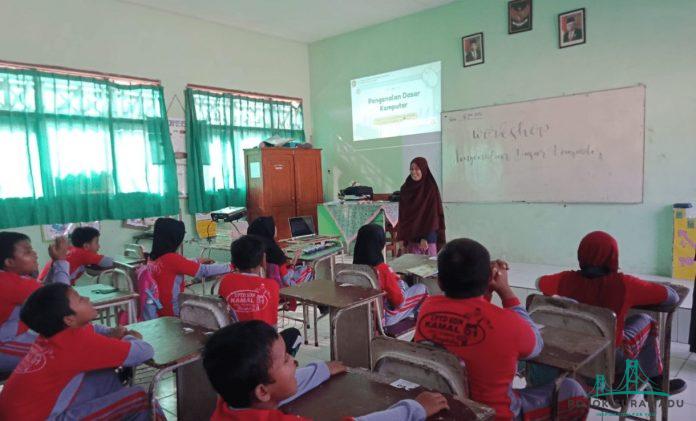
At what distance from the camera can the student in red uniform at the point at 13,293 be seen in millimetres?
2207

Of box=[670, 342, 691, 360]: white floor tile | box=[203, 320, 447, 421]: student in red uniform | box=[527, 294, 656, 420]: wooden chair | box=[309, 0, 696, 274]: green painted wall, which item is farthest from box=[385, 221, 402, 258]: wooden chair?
box=[203, 320, 447, 421]: student in red uniform

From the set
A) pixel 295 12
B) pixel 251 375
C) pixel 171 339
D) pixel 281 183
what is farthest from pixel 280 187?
pixel 251 375

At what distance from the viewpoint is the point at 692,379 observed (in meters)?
2.75

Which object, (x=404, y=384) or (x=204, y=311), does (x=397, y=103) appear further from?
(x=404, y=384)

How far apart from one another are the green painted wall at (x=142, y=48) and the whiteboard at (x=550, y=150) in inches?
110

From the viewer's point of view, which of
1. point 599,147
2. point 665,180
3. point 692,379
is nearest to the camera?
point 692,379

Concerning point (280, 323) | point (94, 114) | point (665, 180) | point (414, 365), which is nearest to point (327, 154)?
point (94, 114)

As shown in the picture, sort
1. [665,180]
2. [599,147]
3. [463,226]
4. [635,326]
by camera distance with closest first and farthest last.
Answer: [635,326]
[665,180]
[599,147]
[463,226]

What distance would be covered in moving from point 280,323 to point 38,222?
2.75 metres

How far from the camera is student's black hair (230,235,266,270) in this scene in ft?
8.16

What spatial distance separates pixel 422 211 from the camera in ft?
14.2

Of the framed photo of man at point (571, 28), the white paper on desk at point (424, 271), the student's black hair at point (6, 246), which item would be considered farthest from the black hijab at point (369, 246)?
the framed photo of man at point (571, 28)

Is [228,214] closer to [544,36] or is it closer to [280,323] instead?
[280,323]

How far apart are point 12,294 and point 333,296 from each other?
5.11 feet
